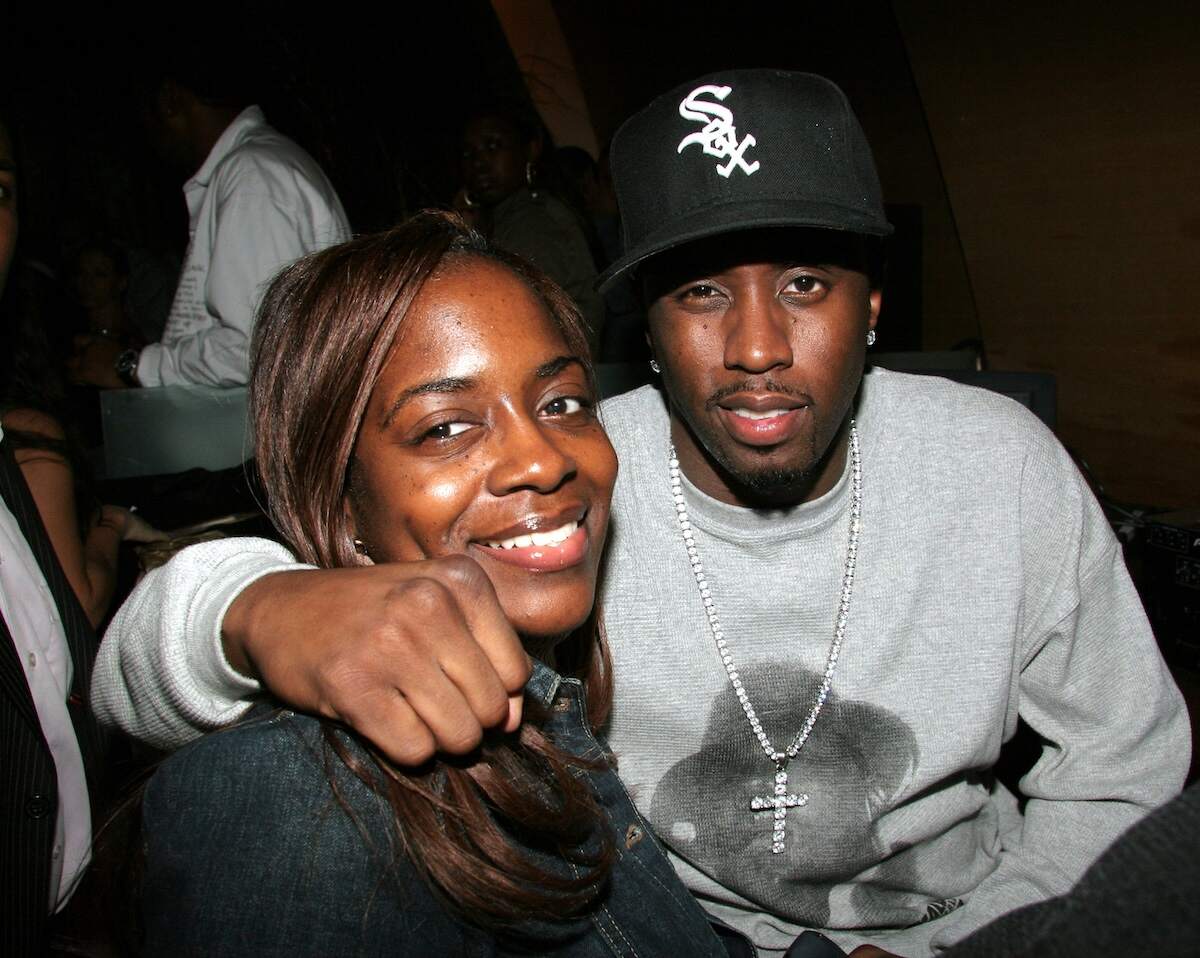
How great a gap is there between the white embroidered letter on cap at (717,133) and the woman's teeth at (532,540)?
32.7 inches

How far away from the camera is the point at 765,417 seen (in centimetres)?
163

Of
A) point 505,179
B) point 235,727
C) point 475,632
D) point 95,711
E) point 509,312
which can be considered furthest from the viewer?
point 505,179

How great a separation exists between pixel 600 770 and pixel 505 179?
3502 mm

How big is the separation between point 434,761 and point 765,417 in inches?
36.1

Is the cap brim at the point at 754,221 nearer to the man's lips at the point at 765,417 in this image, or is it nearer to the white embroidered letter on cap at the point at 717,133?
the white embroidered letter on cap at the point at 717,133

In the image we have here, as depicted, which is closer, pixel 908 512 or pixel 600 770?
pixel 600 770

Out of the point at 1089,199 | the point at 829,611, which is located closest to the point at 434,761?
the point at 829,611

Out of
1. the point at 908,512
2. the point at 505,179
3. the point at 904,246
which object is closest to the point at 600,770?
the point at 908,512

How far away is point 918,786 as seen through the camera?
1554 mm

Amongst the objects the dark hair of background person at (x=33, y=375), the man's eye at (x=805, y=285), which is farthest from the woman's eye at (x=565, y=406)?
the dark hair of background person at (x=33, y=375)

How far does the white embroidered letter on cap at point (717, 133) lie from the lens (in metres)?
1.60

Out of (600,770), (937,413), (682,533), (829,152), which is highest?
(829,152)

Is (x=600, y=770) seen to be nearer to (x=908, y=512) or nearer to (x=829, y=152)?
(x=908, y=512)

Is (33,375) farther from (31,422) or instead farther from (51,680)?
(51,680)
